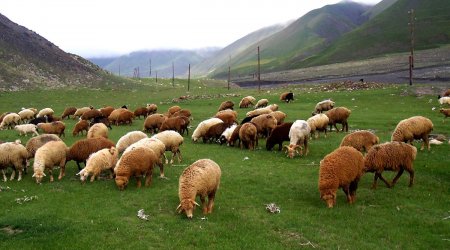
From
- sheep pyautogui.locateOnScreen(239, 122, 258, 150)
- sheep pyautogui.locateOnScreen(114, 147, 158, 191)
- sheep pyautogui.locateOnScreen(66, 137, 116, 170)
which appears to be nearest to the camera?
sheep pyautogui.locateOnScreen(114, 147, 158, 191)

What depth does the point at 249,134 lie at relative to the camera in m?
23.2

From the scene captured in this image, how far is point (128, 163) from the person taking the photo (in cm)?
1556

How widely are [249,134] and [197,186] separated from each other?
428 inches

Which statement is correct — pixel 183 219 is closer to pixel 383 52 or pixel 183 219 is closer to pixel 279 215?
pixel 279 215

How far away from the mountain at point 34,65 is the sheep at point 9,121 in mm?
34122

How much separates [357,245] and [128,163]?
30.1 ft

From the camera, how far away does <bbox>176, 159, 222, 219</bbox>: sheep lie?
12461 millimetres

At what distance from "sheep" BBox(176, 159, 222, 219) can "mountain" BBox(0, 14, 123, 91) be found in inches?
2489

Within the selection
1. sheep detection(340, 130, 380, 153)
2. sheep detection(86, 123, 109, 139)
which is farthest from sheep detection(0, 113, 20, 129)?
sheep detection(340, 130, 380, 153)

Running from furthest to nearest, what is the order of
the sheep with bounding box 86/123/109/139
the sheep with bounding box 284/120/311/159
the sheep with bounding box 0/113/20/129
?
the sheep with bounding box 0/113/20/129 → the sheep with bounding box 86/123/109/139 → the sheep with bounding box 284/120/311/159

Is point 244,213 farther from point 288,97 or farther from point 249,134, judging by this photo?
point 288,97

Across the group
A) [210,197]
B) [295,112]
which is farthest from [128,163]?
[295,112]

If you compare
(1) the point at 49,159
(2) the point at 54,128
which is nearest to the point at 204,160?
(1) the point at 49,159

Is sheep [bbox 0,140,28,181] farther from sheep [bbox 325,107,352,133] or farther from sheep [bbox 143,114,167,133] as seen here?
sheep [bbox 325,107,352,133]
